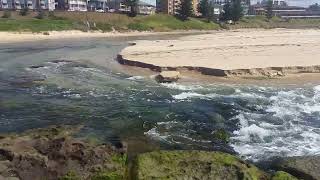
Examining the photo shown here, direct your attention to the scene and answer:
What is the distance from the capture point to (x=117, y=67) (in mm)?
41781

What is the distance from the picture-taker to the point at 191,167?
520 inches

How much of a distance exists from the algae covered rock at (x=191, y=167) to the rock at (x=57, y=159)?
0.89m

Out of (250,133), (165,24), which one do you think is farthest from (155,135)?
(165,24)

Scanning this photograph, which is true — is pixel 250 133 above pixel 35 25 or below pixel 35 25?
below

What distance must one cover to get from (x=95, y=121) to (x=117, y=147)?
5.93 meters

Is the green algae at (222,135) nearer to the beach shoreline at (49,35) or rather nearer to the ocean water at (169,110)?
the ocean water at (169,110)

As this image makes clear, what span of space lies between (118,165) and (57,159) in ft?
7.08

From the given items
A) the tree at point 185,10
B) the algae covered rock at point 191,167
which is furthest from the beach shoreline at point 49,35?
the algae covered rock at point 191,167

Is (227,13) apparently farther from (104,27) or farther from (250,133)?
(250,133)

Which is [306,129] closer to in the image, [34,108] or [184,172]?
[184,172]

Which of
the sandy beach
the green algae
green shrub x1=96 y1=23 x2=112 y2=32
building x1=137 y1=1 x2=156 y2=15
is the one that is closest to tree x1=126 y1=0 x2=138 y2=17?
the sandy beach

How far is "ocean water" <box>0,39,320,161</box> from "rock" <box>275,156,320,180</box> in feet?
4.55

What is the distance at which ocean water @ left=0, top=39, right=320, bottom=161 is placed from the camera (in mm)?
18328

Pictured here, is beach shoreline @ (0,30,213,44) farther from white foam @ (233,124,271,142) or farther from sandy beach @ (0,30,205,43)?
white foam @ (233,124,271,142)
